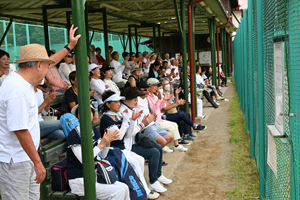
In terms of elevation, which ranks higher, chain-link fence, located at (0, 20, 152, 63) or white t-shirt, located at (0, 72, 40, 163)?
chain-link fence, located at (0, 20, 152, 63)

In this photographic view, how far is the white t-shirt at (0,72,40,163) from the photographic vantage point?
2.62 meters

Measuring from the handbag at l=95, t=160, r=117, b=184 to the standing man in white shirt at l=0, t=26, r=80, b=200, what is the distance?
1.01 meters

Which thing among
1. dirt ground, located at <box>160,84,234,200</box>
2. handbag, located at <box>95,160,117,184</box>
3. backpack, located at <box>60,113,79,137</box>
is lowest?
dirt ground, located at <box>160,84,234,200</box>

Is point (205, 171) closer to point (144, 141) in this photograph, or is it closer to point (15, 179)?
point (144, 141)

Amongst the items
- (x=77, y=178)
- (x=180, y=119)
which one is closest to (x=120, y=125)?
(x=77, y=178)

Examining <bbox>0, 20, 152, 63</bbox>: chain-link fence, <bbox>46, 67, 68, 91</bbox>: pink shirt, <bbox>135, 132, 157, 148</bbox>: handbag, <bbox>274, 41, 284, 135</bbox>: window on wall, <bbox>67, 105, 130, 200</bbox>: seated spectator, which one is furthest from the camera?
<bbox>0, 20, 152, 63</bbox>: chain-link fence

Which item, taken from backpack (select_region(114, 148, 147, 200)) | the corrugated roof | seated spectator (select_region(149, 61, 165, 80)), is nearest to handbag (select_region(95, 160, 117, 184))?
backpack (select_region(114, 148, 147, 200))

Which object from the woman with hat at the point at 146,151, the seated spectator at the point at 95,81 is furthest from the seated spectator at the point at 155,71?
the woman with hat at the point at 146,151

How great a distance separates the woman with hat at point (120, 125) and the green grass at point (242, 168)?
3.88ft

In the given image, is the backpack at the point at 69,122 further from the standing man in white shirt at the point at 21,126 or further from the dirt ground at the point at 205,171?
the dirt ground at the point at 205,171

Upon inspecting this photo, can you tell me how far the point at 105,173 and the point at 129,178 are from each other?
416 mm

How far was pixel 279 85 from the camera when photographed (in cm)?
275

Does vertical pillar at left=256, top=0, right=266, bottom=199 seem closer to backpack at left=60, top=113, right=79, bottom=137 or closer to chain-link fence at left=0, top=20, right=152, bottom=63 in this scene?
backpack at left=60, top=113, right=79, bottom=137

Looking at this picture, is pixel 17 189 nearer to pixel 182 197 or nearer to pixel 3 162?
pixel 3 162
